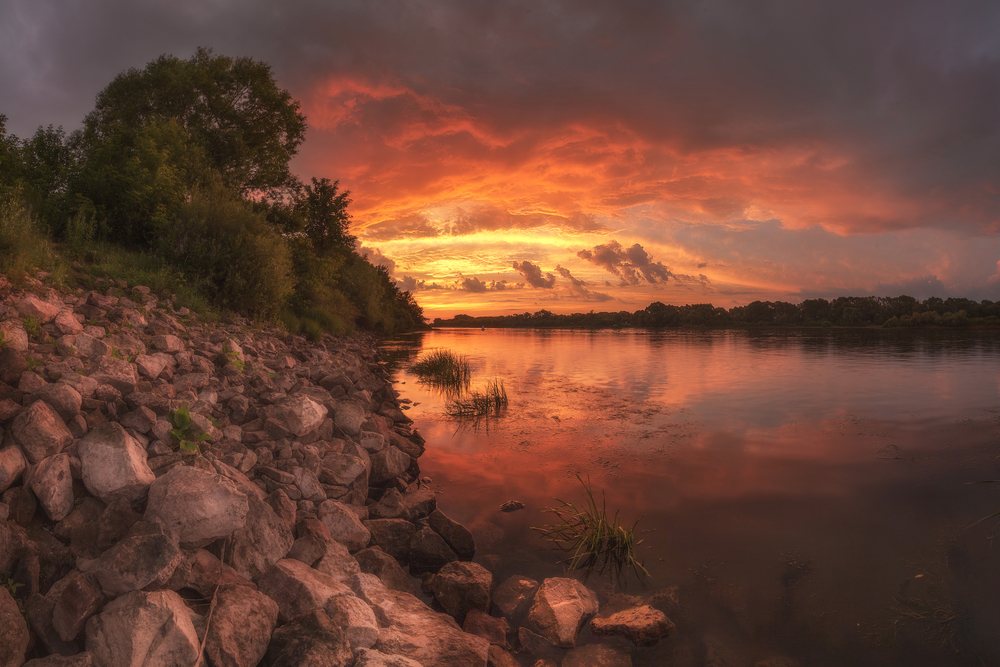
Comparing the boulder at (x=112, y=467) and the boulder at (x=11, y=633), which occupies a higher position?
the boulder at (x=112, y=467)

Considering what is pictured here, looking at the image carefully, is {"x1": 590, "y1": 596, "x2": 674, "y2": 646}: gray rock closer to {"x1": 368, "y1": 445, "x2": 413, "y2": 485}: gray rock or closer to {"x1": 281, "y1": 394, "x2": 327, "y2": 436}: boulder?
{"x1": 368, "y1": 445, "x2": 413, "y2": 485}: gray rock

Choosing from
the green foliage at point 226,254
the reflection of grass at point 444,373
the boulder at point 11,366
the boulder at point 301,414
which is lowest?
the reflection of grass at point 444,373

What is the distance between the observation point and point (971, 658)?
17.7ft

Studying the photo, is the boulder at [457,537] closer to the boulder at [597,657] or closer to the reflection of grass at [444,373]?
the boulder at [597,657]

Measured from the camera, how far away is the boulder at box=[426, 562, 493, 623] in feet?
18.7

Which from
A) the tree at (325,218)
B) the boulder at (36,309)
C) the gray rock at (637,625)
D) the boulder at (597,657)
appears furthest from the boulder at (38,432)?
the tree at (325,218)

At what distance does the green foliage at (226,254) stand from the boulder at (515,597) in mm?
16739

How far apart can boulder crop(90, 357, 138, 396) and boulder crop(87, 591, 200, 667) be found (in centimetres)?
341

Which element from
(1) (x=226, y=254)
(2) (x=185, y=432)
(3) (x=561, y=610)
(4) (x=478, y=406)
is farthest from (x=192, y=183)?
(3) (x=561, y=610)

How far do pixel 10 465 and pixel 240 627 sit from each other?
270 cm

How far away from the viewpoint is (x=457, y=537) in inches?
287

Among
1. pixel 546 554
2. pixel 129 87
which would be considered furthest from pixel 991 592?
pixel 129 87

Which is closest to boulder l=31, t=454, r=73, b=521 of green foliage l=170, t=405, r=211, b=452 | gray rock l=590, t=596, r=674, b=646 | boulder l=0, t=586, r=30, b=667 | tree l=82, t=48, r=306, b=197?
boulder l=0, t=586, r=30, b=667

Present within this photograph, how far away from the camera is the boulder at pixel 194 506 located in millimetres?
4547
